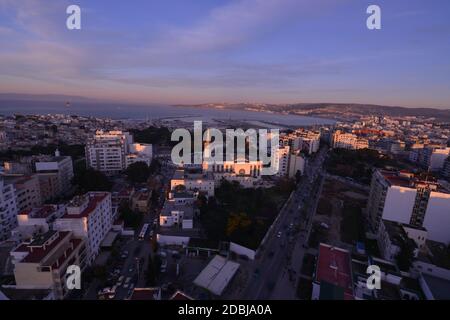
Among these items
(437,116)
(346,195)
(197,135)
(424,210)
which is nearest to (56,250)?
(424,210)

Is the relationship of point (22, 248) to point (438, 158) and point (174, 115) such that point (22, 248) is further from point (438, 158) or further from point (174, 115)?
point (174, 115)

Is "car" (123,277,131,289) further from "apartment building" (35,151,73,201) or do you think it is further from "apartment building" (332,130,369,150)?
"apartment building" (332,130,369,150)

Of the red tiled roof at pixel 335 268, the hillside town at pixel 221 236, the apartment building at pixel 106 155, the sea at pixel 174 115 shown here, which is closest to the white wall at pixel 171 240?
the hillside town at pixel 221 236

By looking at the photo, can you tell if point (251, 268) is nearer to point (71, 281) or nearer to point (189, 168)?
point (71, 281)

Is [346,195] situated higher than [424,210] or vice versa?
[424,210]

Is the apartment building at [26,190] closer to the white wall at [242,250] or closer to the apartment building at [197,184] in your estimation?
the apartment building at [197,184]
